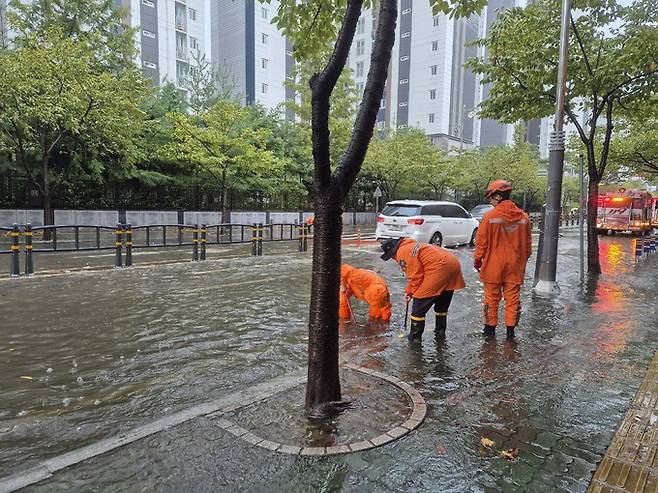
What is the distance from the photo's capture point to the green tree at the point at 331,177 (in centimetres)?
337

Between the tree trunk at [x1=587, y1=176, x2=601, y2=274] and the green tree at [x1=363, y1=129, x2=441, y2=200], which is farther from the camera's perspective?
the green tree at [x1=363, y1=129, x2=441, y2=200]

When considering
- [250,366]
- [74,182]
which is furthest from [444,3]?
[74,182]

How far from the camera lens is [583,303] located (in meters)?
8.15

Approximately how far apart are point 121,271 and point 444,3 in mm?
8648

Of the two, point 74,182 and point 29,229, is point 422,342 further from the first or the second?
point 74,182

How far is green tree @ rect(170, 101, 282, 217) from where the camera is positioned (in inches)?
854

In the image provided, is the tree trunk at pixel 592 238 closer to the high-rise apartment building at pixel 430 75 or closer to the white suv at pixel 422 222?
the white suv at pixel 422 222

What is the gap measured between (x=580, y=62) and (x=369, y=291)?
307 inches

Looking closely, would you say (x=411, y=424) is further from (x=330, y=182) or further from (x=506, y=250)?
(x=506, y=250)

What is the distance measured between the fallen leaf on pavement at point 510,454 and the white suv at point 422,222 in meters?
12.0

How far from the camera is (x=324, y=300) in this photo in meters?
3.55

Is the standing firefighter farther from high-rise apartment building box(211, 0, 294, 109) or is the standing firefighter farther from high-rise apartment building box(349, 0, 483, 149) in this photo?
high-rise apartment building box(349, 0, 483, 149)

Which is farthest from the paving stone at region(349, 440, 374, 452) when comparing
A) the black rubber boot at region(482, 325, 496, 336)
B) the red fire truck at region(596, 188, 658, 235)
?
the red fire truck at region(596, 188, 658, 235)

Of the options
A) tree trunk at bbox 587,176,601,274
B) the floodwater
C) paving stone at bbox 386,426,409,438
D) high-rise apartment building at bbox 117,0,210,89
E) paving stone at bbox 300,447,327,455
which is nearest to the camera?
the floodwater
